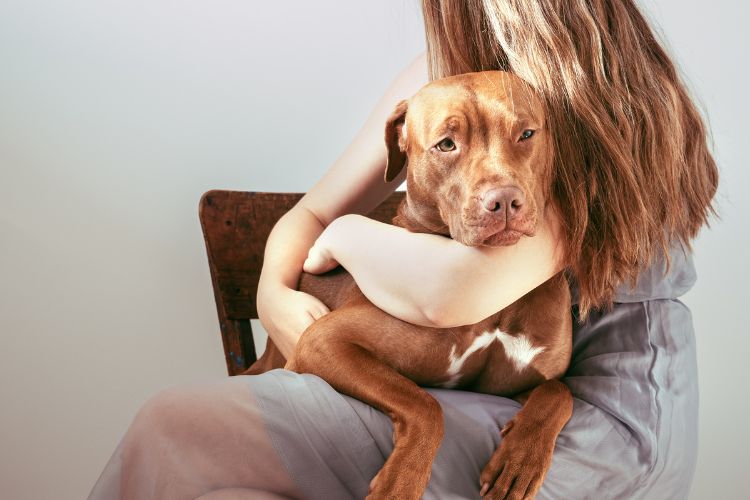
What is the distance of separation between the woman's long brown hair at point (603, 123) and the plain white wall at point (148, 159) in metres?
1.05

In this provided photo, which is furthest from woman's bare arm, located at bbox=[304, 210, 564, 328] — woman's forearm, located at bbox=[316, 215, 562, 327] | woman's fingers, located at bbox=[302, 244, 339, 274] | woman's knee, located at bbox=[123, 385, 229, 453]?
woman's knee, located at bbox=[123, 385, 229, 453]

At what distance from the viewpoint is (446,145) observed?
5.33ft

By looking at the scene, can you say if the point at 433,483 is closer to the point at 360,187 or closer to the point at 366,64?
the point at 360,187

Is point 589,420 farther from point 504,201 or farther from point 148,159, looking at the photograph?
point 148,159

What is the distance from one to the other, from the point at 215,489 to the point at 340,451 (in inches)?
8.4

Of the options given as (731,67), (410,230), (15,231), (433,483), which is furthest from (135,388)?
(731,67)

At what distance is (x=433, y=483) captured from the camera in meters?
1.44

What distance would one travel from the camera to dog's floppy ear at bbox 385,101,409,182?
181cm

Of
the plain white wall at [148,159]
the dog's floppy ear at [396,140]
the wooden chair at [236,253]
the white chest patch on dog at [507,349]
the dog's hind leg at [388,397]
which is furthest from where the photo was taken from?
the plain white wall at [148,159]

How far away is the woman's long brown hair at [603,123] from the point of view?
5.34 feet

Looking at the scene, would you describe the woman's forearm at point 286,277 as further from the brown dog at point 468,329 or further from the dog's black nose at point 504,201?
the dog's black nose at point 504,201

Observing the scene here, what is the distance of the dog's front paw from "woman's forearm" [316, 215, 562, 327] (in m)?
0.23

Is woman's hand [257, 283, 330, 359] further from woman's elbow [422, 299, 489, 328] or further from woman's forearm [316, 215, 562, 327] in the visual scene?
woman's elbow [422, 299, 489, 328]

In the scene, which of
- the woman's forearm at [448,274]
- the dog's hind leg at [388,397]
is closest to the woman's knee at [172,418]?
the dog's hind leg at [388,397]
